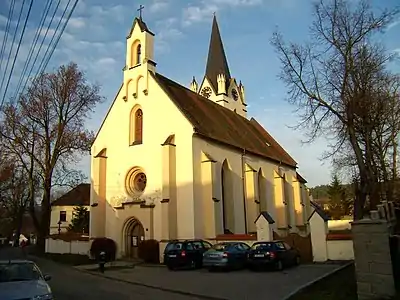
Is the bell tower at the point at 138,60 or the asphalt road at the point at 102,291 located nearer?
the asphalt road at the point at 102,291

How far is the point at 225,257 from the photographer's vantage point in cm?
1995

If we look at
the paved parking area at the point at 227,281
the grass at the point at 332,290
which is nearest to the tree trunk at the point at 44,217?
the paved parking area at the point at 227,281

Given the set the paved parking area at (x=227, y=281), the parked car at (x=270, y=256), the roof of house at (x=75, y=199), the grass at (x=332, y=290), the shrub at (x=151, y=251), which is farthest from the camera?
the roof of house at (x=75, y=199)

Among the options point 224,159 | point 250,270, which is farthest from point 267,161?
point 250,270

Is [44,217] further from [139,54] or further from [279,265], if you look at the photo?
[279,265]

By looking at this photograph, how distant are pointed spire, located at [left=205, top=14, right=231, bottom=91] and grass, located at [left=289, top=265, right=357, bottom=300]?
1287 inches

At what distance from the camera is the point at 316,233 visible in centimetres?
2272

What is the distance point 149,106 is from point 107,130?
170 inches

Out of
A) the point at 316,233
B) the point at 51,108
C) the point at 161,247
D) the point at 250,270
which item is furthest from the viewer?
the point at 51,108

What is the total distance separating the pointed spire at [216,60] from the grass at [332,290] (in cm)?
3270

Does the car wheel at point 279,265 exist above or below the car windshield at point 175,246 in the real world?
below

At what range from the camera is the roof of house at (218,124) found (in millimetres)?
28938

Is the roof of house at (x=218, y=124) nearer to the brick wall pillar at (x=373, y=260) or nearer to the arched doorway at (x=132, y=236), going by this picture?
the arched doorway at (x=132, y=236)

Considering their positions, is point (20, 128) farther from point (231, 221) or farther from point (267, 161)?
point (267, 161)
